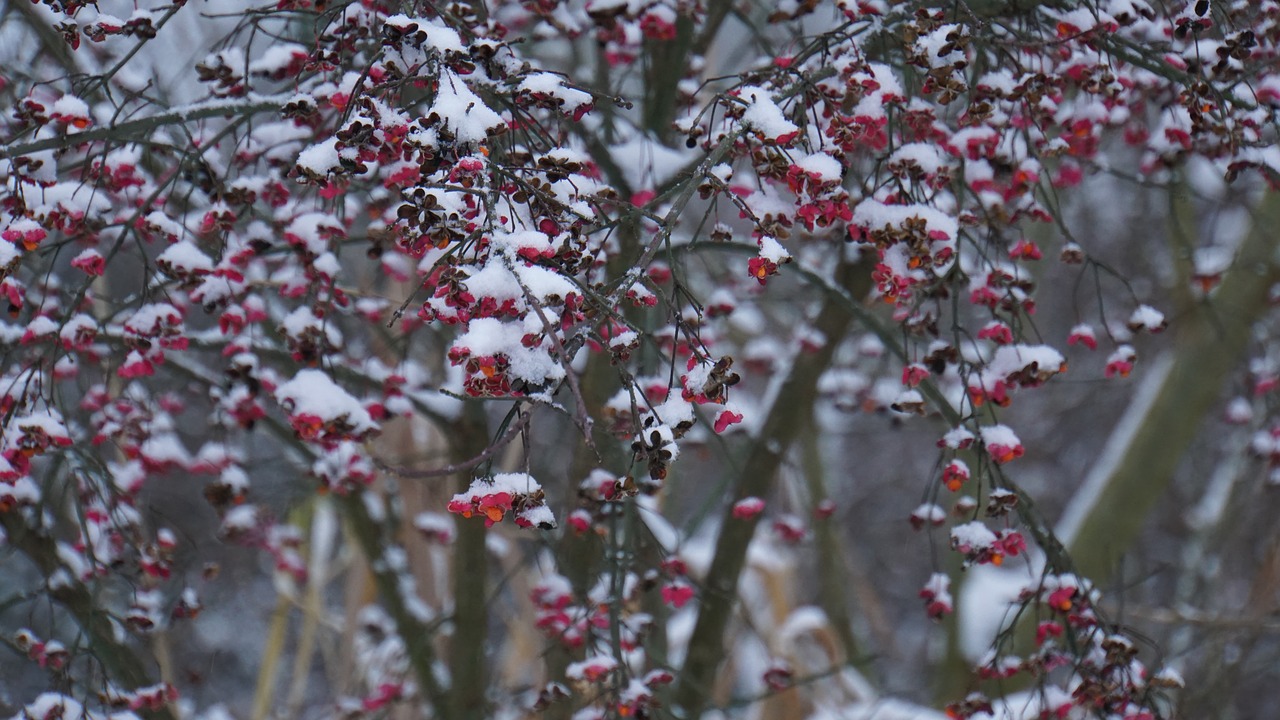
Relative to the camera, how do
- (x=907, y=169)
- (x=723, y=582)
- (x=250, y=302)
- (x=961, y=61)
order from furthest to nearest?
(x=723, y=582)
(x=250, y=302)
(x=907, y=169)
(x=961, y=61)

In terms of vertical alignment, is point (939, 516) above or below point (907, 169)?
below

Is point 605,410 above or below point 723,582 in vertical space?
below

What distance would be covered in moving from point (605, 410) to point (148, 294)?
3.81 feet

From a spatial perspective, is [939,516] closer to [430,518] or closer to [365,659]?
[430,518]

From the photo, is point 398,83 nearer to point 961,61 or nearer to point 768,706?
point 961,61

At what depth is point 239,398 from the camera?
10.8 ft

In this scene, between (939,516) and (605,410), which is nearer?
(605,410)

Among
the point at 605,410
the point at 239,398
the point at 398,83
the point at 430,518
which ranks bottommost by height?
the point at 605,410

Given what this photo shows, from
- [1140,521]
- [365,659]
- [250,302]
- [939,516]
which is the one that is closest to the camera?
[939,516]

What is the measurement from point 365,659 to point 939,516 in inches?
187

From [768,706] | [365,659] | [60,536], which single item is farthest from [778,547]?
[60,536]

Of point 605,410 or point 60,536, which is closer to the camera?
point 605,410

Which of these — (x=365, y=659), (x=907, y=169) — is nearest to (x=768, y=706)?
(x=365, y=659)

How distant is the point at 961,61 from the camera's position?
2213 millimetres
